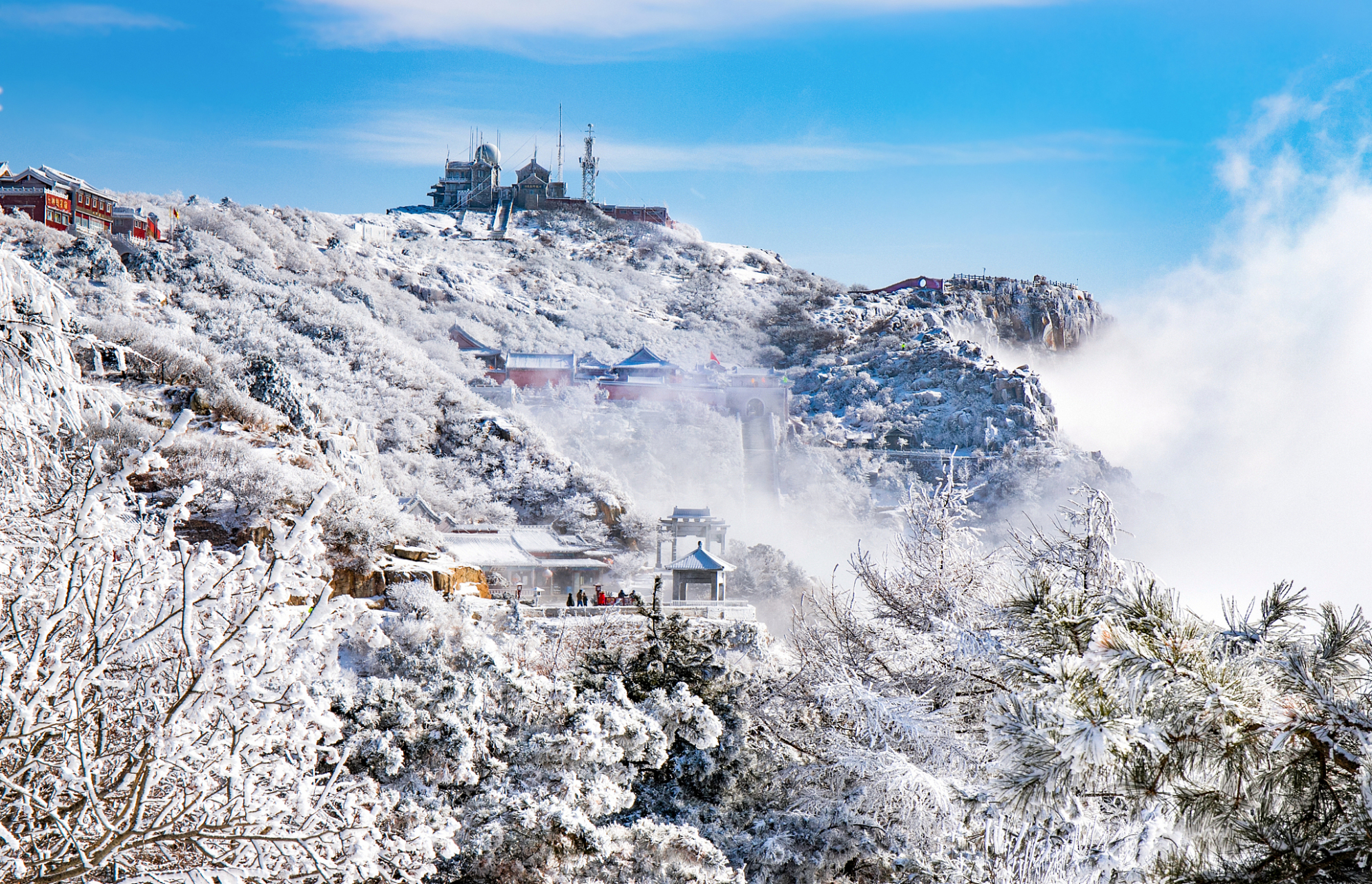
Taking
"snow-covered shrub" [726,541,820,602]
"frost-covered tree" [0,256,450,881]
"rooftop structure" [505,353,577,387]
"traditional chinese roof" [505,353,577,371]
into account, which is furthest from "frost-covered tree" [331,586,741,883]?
"traditional chinese roof" [505,353,577,371]

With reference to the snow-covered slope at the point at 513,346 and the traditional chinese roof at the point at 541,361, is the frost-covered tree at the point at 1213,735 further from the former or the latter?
the traditional chinese roof at the point at 541,361

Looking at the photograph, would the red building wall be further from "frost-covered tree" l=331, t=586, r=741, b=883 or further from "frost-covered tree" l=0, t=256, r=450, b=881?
"frost-covered tree" l=0, t=256, r=450, b=881

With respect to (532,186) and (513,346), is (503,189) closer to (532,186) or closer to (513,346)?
(532,186)

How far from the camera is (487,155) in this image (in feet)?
293

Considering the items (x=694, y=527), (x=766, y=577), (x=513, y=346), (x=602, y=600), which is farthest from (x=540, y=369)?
(x=602, y=600)

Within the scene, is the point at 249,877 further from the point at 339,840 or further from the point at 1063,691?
the point at 1063,691

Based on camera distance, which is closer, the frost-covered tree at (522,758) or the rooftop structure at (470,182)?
the frost-covered tree at (522,758)

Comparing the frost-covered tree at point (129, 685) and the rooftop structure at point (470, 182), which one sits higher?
the rooftop structure at point (470, 182)

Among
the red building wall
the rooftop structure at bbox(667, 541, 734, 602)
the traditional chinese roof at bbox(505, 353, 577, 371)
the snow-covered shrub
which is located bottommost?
the snow-covered shrub

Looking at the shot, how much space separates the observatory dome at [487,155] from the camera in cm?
8925

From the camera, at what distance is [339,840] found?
9.76 feet

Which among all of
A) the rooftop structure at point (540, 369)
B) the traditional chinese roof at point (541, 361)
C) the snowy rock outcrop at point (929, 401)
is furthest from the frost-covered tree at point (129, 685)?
the snowy rock outcrop at point (929, 401)

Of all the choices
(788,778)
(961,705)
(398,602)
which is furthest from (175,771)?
(398,602)

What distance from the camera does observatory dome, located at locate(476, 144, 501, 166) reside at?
3514 inches
